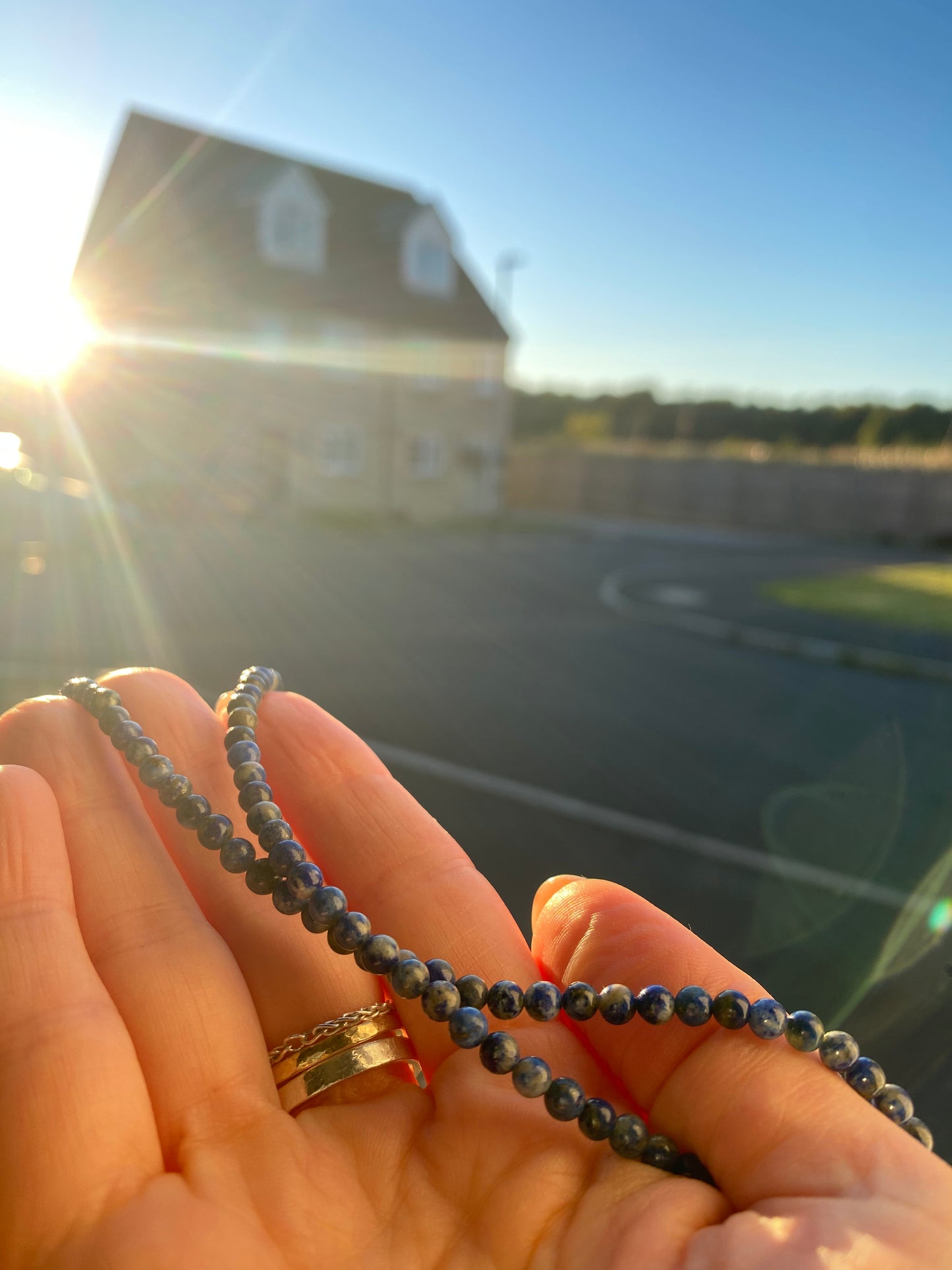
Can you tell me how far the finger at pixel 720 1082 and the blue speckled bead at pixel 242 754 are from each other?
70 centimetres

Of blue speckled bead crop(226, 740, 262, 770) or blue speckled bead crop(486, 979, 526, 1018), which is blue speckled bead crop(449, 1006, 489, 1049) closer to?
blue speckled bead crop(486, 979, 526, 1018)

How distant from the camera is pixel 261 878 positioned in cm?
176

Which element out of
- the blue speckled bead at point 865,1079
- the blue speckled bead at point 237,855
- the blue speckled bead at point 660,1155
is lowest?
the blue speckled bead at point 660,1155

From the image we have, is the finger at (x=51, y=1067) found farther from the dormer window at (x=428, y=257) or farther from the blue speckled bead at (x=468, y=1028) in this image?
the dormer window at (x=428, y=257)

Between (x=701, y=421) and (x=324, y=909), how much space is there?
63.1 m

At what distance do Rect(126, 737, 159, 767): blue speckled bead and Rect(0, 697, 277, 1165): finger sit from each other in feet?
0.27

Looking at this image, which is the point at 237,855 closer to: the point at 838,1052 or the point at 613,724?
the point at 838,1052

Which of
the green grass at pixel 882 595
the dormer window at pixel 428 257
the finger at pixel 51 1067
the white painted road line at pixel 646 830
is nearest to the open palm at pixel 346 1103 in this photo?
the finger at pixel 51 1067

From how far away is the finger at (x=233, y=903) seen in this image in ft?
6.01

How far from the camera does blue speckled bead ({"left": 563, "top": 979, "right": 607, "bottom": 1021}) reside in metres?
1.58

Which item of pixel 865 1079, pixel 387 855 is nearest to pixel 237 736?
pixel 387 855

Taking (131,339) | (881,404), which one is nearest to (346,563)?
(131,339)

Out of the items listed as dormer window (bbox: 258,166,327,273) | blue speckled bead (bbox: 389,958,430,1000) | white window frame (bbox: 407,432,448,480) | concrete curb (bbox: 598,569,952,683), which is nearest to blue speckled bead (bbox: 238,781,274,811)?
blue speckled bead (bbox: 389,958,430,1000)

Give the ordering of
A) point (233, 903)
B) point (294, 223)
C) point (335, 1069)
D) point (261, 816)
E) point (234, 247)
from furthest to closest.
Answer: point (294, 223), point (234, 247), point (233, 903), point (261, 816), point (335, 1069)
